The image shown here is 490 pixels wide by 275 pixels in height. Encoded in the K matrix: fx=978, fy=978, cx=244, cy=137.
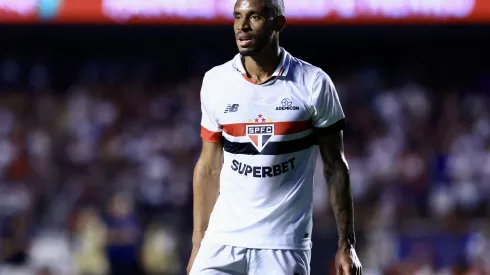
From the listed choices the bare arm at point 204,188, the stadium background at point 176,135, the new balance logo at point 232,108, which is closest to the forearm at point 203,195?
the bare arm at point 204,188

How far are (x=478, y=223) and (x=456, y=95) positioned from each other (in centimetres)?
335

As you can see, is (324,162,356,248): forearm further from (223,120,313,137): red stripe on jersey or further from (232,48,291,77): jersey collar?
(232,48,291,77): jersey collar

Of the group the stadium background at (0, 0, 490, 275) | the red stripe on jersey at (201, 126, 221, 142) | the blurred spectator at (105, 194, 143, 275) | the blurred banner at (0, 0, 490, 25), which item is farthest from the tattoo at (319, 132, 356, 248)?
the blurred banner at (0, 0, 490, 25)

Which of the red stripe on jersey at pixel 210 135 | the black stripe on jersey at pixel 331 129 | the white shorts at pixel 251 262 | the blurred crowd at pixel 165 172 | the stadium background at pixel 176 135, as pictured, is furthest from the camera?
the stadium background at pixel 176 135

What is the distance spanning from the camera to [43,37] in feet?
51.0

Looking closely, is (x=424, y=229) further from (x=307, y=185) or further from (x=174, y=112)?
(x=307, y=185)

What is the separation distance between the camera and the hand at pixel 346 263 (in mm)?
4885

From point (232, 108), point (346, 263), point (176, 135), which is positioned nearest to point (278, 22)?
point (232, 108)

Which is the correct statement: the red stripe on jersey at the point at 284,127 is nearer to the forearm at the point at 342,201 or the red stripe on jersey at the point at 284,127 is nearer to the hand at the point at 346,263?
the forearm at the point at 342,201

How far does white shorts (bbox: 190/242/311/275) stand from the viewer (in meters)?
4.84

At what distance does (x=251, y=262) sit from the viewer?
487 cm

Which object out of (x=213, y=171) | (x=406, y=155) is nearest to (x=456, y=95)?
(x=406, y=155)

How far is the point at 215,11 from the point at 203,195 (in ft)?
26.4

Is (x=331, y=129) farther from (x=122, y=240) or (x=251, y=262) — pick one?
(x=122, y=240)
